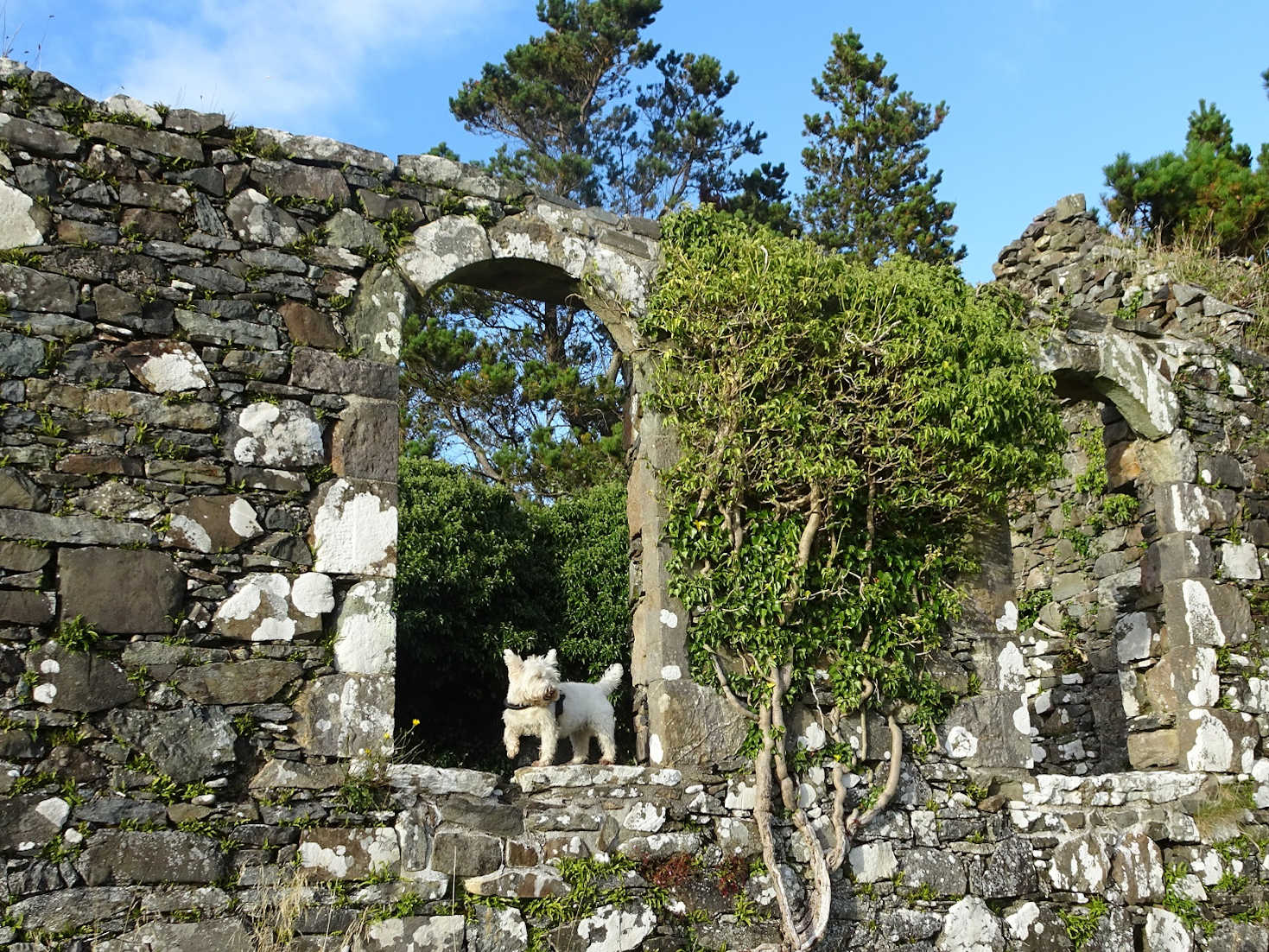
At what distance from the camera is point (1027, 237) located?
10.3 metres

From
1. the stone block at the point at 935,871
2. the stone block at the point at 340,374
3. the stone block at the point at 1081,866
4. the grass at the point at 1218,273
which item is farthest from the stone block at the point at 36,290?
the grass at the point at 1218,273

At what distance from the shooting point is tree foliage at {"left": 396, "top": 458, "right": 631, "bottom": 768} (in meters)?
8.28

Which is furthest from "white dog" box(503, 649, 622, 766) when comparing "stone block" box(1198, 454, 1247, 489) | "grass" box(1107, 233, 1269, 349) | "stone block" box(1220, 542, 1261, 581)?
"grass" box(1107, 233, 1269, 349)

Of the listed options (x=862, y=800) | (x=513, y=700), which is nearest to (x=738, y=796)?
(x=862, y=800)

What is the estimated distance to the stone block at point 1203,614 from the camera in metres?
7.54

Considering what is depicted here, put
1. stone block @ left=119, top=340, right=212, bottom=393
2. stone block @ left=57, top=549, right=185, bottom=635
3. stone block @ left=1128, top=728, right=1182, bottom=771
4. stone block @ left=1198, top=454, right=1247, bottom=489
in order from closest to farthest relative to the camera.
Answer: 1. stone block @ left=57, top=549, right=185, bottom=635
2. stone block @ left=119, top=340, right=212, bottom=393
3. stone block @ left=1128, top=728, right=1182, bottom=771
4. stone block @ left=1198, top=454, right=1247, bottom=489

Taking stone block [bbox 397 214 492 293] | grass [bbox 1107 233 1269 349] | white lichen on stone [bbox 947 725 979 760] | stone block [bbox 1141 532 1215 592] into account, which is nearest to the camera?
stone block [bbox 397 214 492 293]

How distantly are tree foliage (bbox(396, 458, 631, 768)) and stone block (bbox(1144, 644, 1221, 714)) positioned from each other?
3546 millimetres

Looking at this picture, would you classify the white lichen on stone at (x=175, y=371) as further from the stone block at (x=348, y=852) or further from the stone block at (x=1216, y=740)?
the stone block at (x=1216, y=740)

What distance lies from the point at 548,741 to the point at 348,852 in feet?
3.39

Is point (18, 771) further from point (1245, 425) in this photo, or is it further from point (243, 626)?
point (1245, 425)

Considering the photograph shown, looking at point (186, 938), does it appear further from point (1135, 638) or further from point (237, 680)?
point (1135, 638)

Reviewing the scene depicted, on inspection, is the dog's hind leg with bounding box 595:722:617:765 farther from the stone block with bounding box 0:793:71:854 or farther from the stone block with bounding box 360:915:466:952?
the stone block with bounding box 0:793:71:854

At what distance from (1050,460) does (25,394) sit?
5000mm
